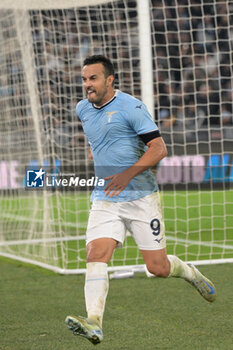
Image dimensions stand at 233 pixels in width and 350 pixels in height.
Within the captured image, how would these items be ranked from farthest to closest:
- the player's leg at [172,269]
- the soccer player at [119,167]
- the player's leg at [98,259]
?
the player's leg at [172,269] < the soccer player at [119,167] < the player's leg at [98,259]

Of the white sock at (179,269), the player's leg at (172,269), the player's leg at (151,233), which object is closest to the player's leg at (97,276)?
the player's leg at (151,233)

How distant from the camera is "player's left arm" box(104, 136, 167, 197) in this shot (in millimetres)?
4293

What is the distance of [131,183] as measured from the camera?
14.6ft

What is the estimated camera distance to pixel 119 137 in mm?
4457

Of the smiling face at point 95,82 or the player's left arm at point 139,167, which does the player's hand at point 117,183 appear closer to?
the player's left arm at point 139,167

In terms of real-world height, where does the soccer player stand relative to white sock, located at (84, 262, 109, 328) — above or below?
above

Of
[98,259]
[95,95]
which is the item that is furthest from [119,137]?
[98,259]

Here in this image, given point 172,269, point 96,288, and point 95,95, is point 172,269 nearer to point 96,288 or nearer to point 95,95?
point 96,288

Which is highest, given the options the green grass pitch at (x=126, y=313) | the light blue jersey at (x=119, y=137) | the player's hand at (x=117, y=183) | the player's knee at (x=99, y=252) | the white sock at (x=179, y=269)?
the light blue jersey at (x=119, y=137)

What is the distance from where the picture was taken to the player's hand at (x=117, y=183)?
4.34 m

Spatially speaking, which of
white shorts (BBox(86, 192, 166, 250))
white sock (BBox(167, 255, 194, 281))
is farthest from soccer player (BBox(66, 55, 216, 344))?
white sock (BBox(167, 255, 194, 281))

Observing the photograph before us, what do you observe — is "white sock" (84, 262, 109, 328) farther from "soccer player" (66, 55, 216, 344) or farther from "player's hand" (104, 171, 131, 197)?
"player's hand" (104, 171, 131, 197)

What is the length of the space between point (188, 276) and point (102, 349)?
989mm

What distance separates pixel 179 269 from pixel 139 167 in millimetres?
900
